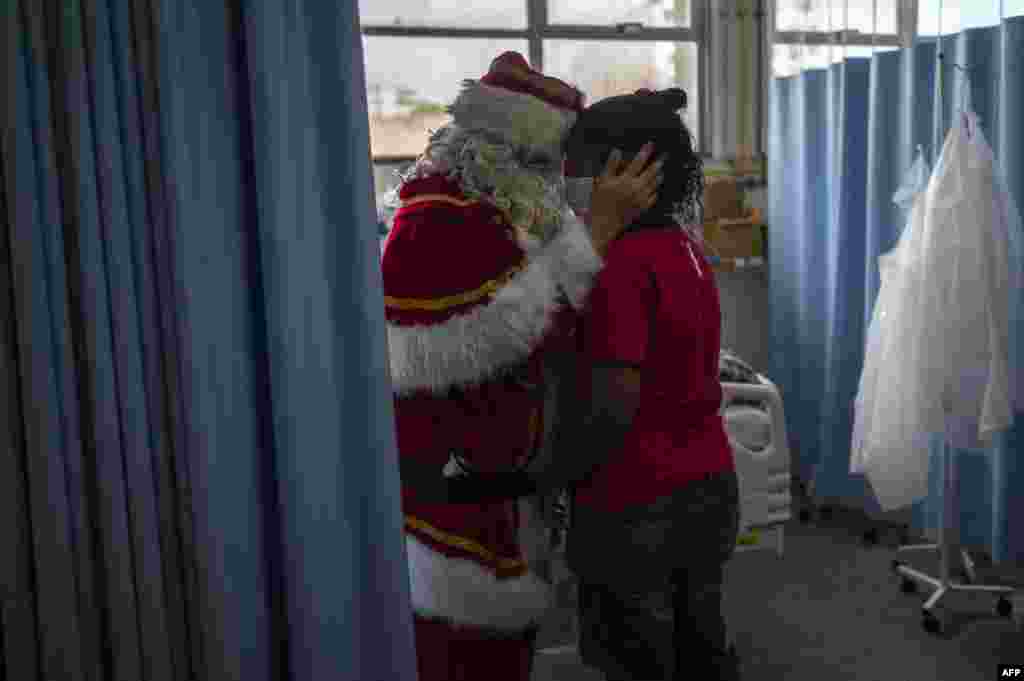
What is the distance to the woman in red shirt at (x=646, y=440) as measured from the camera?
135 cm

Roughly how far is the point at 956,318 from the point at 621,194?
59.9 inches

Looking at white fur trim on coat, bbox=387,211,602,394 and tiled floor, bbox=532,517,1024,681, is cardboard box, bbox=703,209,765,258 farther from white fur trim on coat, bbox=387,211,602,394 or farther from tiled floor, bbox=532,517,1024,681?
white fur trim on coat, bbox=387,211,602,394

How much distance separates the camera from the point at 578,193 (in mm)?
1533

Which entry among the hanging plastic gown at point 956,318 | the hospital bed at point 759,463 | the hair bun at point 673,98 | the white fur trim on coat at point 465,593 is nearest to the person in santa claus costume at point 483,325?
the white fur trim on coat at point 465,593

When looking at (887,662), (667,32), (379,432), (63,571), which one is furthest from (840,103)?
(63,571)

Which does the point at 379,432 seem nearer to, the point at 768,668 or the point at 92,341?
the point at 92,341

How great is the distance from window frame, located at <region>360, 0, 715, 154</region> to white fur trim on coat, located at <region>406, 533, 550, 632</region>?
7.23 feet

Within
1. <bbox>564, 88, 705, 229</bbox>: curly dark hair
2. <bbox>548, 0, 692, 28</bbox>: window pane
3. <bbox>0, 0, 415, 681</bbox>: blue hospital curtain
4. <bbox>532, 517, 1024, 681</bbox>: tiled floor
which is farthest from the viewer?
<bbox>548, 0, 692, 28</bbox>: window pane

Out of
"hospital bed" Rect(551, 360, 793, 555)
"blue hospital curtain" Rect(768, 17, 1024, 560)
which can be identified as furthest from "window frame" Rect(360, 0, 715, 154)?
"hospital bed" Rect(551, 360, 793, 555)

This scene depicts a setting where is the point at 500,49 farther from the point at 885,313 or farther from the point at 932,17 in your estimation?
the point at 932,17

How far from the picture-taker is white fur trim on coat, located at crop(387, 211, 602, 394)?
4.45 ft

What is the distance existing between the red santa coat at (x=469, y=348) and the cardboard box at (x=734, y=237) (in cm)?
245

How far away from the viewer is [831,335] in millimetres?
3439

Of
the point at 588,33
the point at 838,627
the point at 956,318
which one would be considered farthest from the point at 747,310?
the point at 838,627
